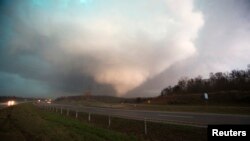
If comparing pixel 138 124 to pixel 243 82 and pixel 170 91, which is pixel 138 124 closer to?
pixel 243 82

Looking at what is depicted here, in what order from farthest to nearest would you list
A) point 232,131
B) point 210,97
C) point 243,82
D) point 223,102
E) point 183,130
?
point 243,82 → point 210,97 → point 223,102 → point 183,130 → point 232,131

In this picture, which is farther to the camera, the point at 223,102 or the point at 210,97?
the point at 210,97

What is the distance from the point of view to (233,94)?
214ft

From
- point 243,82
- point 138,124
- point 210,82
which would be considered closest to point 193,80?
point 210,82

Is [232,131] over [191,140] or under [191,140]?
over

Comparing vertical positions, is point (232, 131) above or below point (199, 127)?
above

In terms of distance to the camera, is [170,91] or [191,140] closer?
[191,140]

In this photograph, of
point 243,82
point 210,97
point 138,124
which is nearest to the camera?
point 138,124

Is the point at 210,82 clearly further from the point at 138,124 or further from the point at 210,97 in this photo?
the point at 138,124

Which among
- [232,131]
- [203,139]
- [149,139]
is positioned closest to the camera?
[232,131]

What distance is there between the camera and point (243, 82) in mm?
93688

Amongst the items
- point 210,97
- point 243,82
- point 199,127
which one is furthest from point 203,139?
point 243,82

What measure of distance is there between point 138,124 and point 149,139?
8.16 meters

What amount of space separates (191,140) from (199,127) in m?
2.88
